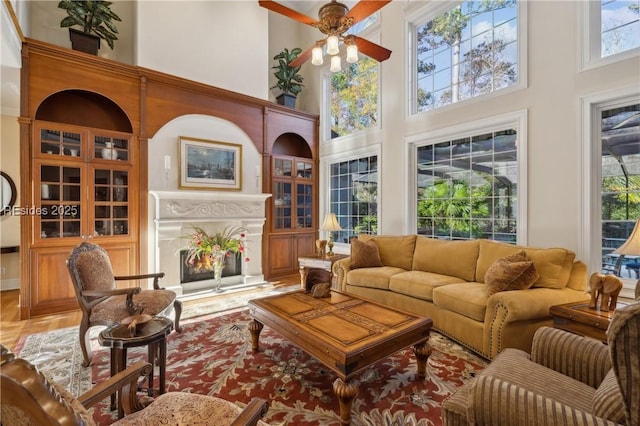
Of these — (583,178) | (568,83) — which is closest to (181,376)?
(583,178)

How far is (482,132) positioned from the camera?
13.3 ft

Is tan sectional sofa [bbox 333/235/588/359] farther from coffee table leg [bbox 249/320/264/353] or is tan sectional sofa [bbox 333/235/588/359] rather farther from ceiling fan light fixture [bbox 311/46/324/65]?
ceiling fan light fixture [bbox 311/46/324/65]

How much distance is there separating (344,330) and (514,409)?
1131 millimetres

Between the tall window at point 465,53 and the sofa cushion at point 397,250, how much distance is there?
2104 mm

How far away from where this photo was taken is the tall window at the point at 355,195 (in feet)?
18.2

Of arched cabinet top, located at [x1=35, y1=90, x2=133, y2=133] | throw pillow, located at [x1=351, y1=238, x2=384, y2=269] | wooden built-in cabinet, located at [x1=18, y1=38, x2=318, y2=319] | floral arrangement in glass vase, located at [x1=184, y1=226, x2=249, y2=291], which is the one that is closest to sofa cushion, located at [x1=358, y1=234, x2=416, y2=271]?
throw pillow, located at [x1=351, y1=238, x2=384, y2=269]

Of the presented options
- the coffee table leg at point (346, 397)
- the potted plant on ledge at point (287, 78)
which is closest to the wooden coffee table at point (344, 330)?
the coffee table leg at point (346, 397)

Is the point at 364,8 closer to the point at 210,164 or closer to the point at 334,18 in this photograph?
the point at 334,18

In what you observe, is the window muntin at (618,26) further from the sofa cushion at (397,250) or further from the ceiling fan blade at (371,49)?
the sofa cushion at (397,250)

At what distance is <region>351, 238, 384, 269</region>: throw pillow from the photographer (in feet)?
13.8

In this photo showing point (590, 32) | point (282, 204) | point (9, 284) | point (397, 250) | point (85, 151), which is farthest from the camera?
point (282, 204)

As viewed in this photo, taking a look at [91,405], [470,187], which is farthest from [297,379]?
[470,187]

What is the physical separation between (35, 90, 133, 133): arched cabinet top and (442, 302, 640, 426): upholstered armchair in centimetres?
512

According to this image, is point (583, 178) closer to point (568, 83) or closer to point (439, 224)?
point (568, 83)
